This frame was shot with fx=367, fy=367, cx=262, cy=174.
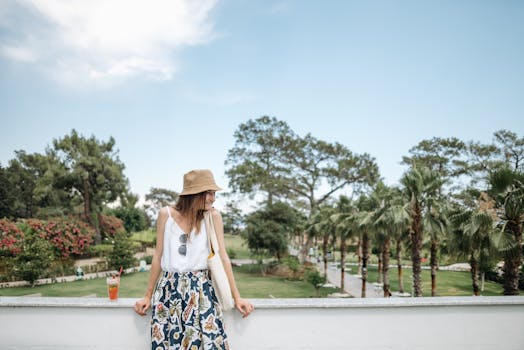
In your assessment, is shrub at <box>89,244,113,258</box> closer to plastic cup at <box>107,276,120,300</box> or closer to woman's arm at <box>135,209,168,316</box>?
plastic cup at <box>107,276,120,300</box>

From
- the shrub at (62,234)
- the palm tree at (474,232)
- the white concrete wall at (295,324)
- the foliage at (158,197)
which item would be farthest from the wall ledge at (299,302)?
the foliage at (158,197)

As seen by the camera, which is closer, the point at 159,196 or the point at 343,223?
the point at 343,223

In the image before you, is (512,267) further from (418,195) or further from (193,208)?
(193,208)

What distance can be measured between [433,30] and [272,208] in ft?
63.2

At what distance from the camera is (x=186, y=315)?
2086 mm

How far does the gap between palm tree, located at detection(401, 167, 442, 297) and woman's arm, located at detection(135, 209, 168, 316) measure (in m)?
13.0

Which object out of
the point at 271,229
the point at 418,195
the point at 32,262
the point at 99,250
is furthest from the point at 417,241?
the point at 99,250

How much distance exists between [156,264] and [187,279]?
0.71ft

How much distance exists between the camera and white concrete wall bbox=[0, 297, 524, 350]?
7.94 feet

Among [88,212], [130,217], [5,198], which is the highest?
[5,198]

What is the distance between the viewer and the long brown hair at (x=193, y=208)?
2.13 metres

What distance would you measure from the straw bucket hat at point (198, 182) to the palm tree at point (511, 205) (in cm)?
692

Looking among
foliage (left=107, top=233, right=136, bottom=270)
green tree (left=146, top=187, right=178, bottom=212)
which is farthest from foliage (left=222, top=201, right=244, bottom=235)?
green tree (left=146, top=187, right=178, bottom=212)

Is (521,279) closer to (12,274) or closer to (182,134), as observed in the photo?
(182,134)
